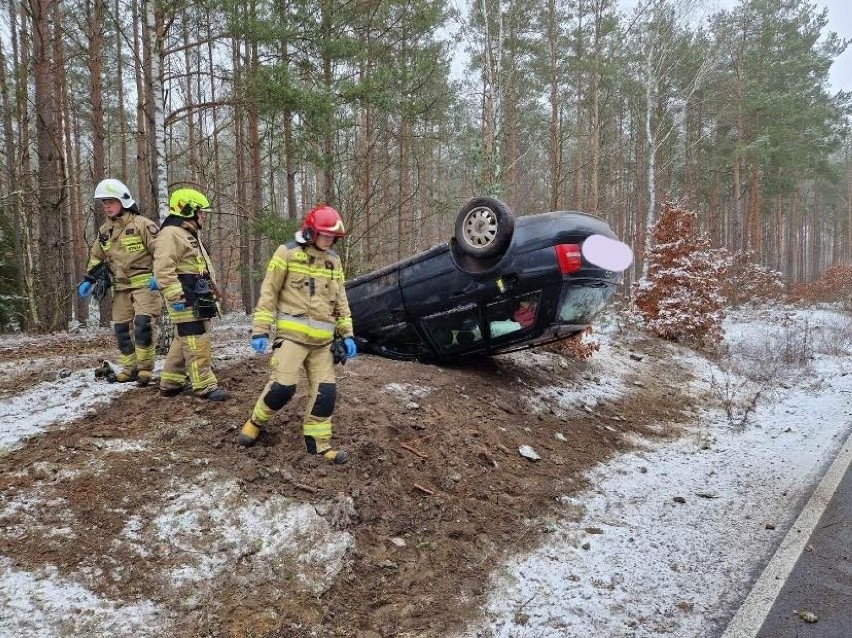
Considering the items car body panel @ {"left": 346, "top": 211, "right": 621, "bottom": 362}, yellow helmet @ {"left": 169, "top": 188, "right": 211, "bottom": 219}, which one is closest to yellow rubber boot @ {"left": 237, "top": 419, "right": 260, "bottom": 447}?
yellow helmet @ {"left": 169, "top": 188, "right": 211, "bottom": 219}

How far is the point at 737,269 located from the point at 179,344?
71.9 feet

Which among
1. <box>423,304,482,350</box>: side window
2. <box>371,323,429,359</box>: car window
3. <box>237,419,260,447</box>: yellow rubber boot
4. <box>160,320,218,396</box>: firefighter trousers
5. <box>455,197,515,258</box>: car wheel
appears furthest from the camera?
<box>371,323,429,359</box>: car window

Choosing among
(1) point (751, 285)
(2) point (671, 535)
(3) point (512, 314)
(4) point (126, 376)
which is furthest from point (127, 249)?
(1) point (751, 285)

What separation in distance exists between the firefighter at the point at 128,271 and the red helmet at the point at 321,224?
2.21 meters

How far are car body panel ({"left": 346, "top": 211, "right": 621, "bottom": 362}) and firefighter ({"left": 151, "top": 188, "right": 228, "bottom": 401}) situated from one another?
5.82 feet

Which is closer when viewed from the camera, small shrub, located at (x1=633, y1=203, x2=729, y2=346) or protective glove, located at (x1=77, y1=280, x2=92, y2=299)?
protective glove, located at (x1=77, y1=280, x2=92, y2=299)

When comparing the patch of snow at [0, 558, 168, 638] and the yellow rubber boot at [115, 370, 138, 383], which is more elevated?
the yellow rubber boot at [115, 370, 138, 383]

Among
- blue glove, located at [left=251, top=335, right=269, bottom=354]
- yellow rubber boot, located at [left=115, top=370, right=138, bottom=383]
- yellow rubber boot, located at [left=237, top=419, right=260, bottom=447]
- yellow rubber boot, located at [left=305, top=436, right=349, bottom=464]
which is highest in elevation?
blue glove, located at [left=251, top=335, right=269, bottom=354]

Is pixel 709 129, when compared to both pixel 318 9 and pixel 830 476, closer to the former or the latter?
pixel 318 9

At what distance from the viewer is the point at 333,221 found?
3.78 m

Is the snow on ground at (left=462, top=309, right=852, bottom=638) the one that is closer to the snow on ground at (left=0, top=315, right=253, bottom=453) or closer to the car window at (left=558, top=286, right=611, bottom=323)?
the car window at (left=558, top=286, right=611, bottom=323)

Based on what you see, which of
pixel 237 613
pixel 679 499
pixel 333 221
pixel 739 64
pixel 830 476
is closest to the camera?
pixel 237 613

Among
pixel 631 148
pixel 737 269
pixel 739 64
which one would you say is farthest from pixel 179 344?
pixel 631 148

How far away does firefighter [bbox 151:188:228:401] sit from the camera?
4574mm
